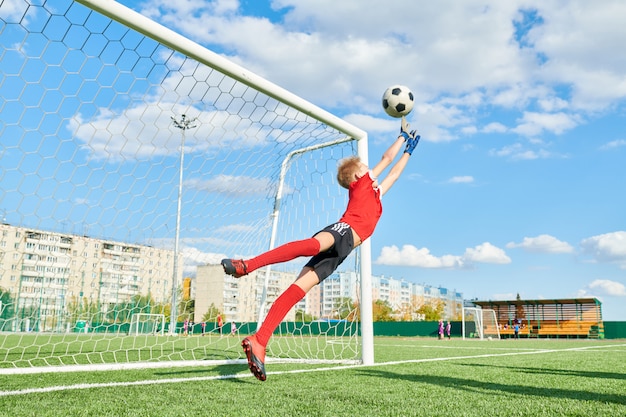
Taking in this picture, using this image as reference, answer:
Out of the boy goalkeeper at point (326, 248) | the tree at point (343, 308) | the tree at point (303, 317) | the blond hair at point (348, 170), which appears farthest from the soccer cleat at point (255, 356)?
the tree at point (303, 317)

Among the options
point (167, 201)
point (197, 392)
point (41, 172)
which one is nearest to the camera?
point (197, 392)

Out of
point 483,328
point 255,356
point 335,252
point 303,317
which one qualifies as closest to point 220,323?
point 303,317

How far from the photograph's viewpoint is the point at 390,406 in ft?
11.4

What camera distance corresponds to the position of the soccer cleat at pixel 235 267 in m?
3.94

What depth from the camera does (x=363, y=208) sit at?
4586 mm

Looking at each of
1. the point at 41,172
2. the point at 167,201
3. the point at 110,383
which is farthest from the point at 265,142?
the point at 110,383

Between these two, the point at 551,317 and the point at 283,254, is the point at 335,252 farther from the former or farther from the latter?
the point at 551,317

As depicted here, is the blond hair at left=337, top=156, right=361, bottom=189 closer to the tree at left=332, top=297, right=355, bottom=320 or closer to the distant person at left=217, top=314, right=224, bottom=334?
the tree at left=332, top=297, right=355, bottom=320

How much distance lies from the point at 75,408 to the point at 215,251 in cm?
571

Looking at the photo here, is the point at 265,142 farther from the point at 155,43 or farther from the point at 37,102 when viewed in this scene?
the point at 37,102

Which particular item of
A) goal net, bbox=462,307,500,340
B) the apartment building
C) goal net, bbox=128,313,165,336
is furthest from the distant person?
goal net, bbox=462,307,500,340

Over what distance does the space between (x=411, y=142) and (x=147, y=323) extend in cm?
584

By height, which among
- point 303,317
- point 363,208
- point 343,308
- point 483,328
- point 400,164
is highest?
point 400,164

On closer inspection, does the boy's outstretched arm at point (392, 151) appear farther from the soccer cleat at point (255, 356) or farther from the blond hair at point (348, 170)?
the soccer cleat at point (255, 356)
